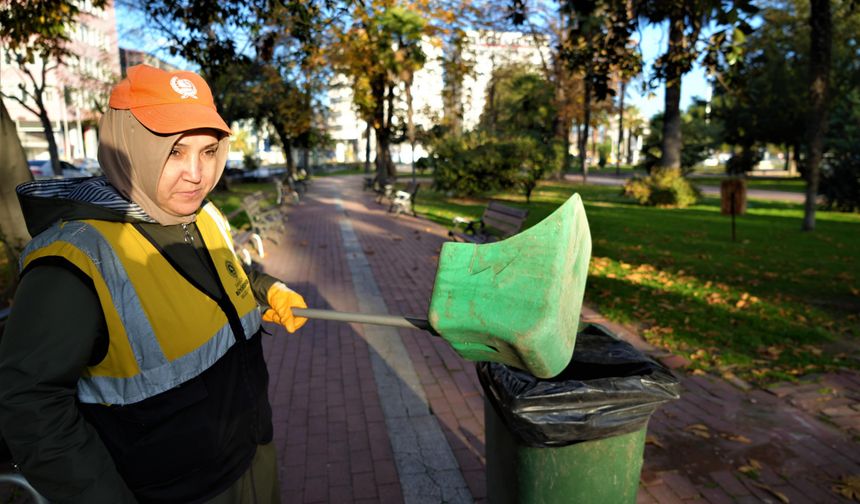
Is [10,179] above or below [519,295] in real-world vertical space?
above

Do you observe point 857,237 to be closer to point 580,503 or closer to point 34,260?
point 580,503

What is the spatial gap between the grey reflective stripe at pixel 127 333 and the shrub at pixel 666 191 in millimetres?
18455

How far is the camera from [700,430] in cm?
369

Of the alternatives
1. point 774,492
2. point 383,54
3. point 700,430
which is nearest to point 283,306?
point 774,492

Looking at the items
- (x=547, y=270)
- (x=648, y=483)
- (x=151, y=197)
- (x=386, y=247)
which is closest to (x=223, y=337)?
(x=151, y=197)

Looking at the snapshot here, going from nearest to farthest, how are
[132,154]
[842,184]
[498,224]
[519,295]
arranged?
[132,154]
[519,295]
[498,224]
[842,184]

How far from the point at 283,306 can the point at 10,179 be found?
3.36 m

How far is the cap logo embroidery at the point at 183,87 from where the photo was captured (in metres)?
1.51

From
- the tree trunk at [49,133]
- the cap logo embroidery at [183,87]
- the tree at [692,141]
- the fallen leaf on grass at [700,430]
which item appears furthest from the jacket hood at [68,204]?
the tree at [692,141]

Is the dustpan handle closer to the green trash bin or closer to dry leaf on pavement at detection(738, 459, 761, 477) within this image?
the green trash bin

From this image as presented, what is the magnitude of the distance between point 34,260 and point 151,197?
1.13 feet

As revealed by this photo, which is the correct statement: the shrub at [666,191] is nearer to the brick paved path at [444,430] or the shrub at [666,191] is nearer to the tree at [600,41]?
the tree at [600,41]

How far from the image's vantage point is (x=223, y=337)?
64.7 inches

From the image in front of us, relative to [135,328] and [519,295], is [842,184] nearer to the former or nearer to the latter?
[519,295]
